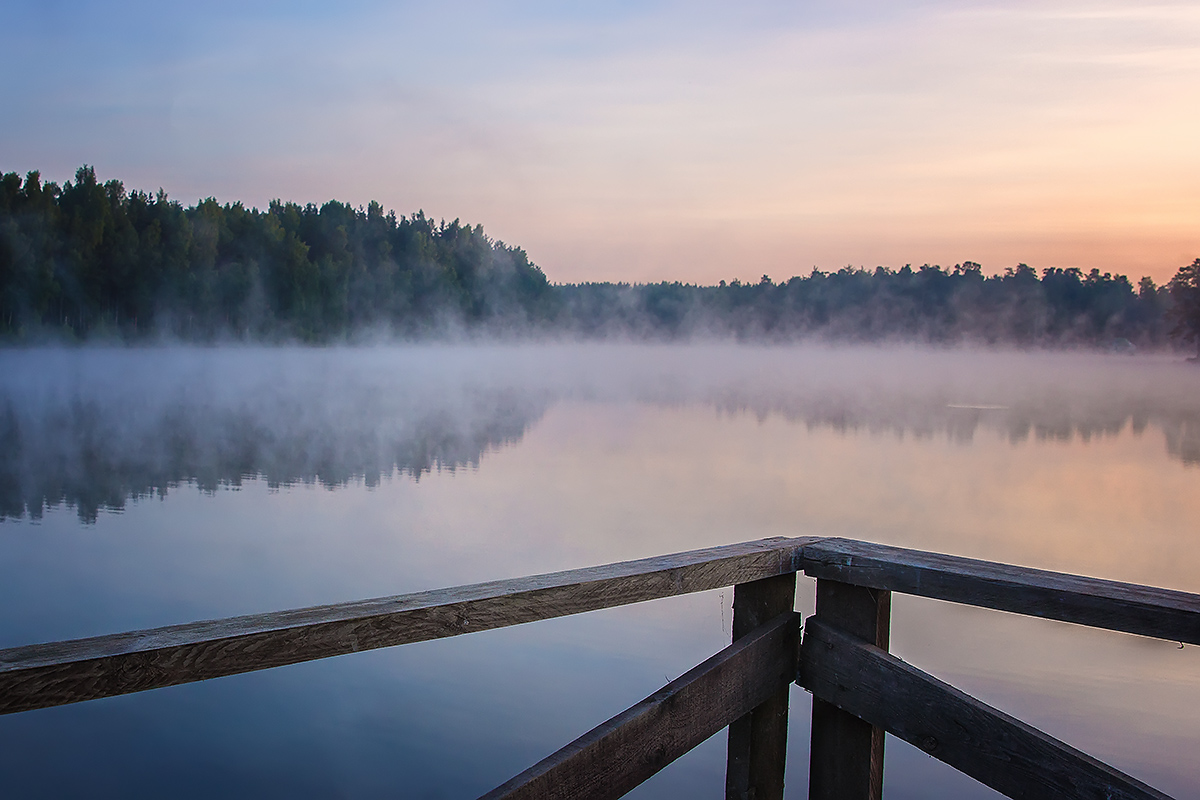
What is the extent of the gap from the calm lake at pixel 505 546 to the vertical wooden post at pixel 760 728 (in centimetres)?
10

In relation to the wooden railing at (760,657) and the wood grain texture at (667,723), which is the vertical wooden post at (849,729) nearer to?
the wooden railing at (760,657)

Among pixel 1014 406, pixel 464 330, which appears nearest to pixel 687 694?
pixel 1014 406

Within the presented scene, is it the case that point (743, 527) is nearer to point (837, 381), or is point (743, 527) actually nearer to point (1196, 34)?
point (1196, 34)

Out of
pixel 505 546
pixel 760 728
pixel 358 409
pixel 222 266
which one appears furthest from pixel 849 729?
pixel 222 266

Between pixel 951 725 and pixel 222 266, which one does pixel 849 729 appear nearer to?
pixel 951 725

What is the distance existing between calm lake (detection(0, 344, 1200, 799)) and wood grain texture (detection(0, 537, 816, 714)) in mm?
316

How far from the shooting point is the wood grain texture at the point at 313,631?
1351 millimetres

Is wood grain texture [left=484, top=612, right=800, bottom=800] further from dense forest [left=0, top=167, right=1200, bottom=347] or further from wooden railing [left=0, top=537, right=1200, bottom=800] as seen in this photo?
dense forest [left=0, top=167, right=1200, bottom=347]

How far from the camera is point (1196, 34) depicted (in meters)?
18.4

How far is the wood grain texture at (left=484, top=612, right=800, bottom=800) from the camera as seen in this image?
1.84 meters

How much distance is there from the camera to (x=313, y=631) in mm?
1567

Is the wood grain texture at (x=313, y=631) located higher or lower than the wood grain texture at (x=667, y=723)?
higher

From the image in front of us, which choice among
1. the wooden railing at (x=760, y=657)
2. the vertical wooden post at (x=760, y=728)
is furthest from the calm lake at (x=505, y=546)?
the wooden railing at (x=760, y=657)

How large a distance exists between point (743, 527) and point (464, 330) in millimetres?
64212
